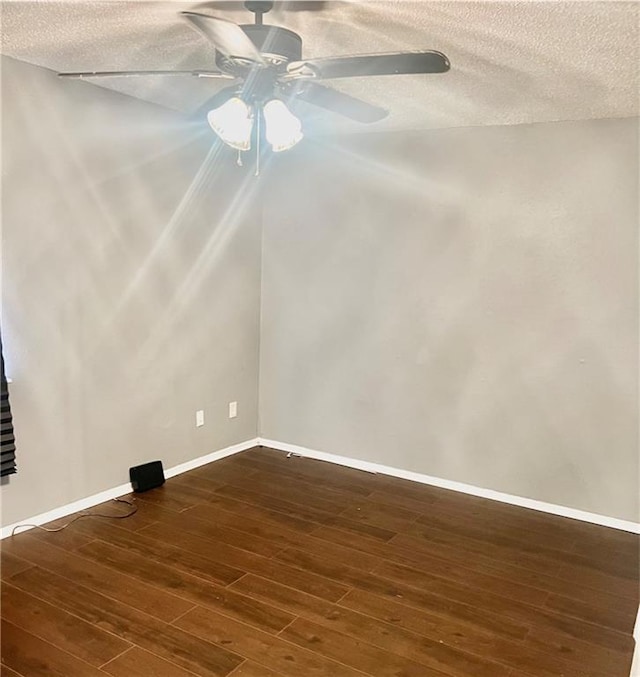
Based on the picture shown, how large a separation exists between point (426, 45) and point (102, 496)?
2703mm

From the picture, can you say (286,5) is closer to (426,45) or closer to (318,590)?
(426,45)

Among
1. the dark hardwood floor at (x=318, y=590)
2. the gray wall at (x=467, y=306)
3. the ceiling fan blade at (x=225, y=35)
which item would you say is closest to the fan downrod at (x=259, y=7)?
the ceiling fan blade at (x=225, y=35)

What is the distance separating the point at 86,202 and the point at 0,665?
2.06 meters

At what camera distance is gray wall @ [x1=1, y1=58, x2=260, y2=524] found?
282 cm

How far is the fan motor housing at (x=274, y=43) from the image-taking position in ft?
6.19

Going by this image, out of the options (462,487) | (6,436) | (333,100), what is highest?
(333,100)

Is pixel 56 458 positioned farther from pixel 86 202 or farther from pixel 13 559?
pixel 86 202

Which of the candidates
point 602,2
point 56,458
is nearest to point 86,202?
point 56,458

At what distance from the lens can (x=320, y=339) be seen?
403cm

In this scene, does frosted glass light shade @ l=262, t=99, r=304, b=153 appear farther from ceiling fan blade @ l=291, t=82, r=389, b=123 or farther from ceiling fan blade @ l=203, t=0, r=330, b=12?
ceiling fan blade @ l=203, t=0, r=330, b=12

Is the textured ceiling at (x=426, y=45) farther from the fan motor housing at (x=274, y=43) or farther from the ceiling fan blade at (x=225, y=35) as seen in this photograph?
the ceiling fan blade at (x=225, y=35)

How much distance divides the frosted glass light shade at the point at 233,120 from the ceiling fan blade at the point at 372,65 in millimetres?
228

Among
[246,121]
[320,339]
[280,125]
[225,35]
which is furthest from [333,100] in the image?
[320,339]

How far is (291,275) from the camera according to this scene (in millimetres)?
4113
